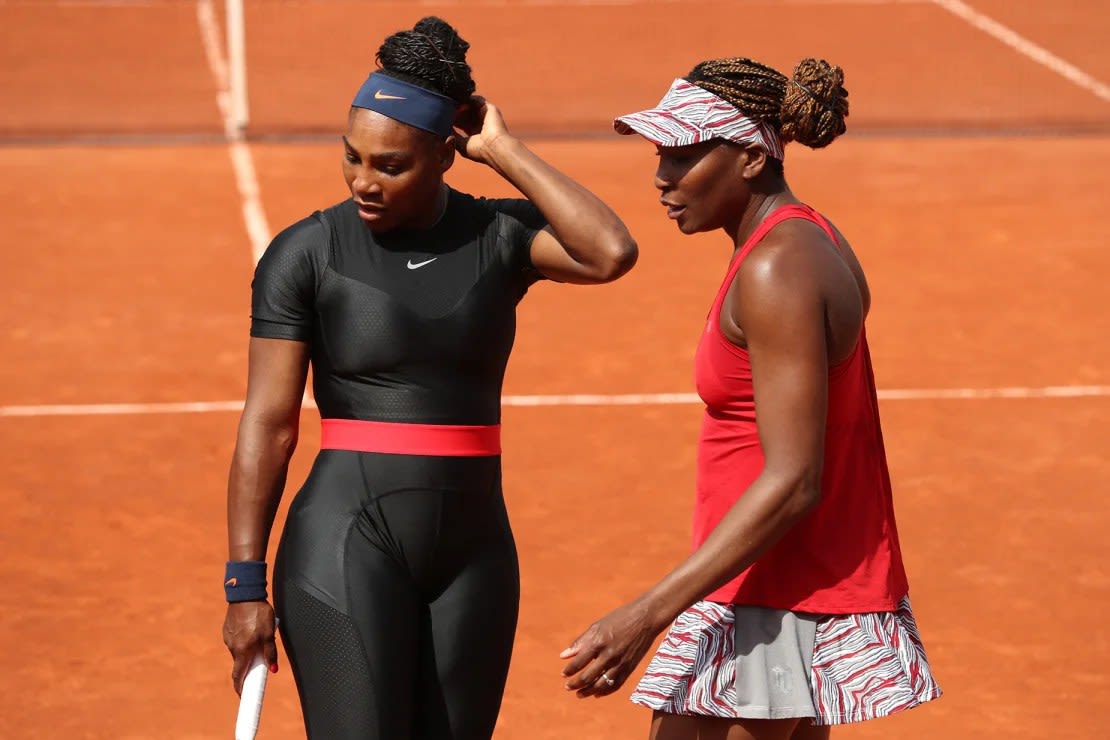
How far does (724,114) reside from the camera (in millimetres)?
4191

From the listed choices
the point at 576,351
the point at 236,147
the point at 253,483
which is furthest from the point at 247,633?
the point at 236,147

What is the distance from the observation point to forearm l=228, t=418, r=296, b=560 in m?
4.38

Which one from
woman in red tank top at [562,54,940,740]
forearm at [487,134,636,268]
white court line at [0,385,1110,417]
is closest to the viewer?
woman in red tank top at [562,54,940,740]

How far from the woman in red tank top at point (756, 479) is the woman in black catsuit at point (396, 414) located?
15.3 inches

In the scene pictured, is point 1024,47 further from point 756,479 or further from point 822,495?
point 756,479

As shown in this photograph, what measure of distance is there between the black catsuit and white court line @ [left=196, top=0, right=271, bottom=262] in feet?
26.6

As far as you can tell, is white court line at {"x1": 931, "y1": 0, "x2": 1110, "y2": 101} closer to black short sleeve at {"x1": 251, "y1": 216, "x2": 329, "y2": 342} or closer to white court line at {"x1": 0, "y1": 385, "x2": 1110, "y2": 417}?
white court line at {"x1": 0, "y1": 385, "x2": 1110, "y2": 417}

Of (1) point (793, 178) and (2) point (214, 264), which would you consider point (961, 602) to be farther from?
(1) point (793, 178)

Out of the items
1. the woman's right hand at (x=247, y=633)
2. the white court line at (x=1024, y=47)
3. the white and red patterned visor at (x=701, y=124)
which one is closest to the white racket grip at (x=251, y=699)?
the woman's right hand at (x=247, y=633)

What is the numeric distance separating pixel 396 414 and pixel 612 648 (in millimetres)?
876

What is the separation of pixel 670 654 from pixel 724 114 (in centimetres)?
123

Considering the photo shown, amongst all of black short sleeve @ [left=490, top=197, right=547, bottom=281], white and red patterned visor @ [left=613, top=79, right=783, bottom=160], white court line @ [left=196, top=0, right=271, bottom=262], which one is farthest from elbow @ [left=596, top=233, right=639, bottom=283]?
white court line @ [left=196, top=0, right=271, bottom=262]

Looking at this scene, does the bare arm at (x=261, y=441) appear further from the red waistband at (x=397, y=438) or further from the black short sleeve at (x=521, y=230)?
the black short sleeve at (x=521, y=230)

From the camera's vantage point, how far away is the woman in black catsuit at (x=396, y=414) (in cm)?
435
